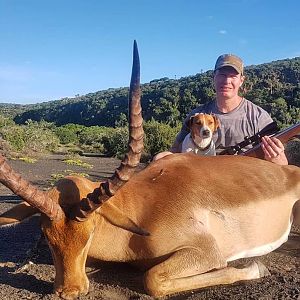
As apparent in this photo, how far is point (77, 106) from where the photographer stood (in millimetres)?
140375

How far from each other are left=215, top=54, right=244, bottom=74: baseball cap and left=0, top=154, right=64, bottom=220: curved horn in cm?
564

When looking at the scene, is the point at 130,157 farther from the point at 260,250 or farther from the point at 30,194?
the point at 260,250

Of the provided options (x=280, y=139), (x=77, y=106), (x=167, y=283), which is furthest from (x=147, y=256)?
(x=77, y=106)

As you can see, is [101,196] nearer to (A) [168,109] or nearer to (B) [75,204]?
(B) [75,204]

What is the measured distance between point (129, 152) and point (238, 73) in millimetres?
5546

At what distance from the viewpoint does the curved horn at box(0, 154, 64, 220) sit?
186 inches

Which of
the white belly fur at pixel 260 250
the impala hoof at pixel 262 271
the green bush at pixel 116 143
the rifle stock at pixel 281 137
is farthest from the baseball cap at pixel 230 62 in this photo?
the green bush at pixel 116 143

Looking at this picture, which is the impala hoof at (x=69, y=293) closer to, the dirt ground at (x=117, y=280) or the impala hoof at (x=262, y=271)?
the dirt ground at (x=117, y=280)

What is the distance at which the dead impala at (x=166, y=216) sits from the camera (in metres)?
5.12

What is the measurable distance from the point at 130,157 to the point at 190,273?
1.79 meters

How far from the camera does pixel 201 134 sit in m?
10.1

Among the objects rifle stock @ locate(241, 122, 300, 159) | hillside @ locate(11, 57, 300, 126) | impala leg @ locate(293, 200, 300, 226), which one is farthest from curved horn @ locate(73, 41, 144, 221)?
hillside @ locate(11, 57, 300, 126)

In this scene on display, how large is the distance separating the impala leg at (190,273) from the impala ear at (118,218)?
54 centimetres

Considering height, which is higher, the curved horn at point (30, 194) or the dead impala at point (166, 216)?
the curved horn at point (30, 194)
